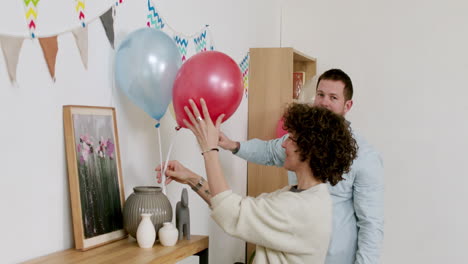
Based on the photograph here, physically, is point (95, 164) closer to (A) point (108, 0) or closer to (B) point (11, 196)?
→ (B) point (11, 196)

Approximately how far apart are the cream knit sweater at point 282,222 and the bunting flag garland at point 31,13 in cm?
75

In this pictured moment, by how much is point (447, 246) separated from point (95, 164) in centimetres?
258

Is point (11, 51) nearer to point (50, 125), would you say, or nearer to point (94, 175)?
point (50, 125)

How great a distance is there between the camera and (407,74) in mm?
3621

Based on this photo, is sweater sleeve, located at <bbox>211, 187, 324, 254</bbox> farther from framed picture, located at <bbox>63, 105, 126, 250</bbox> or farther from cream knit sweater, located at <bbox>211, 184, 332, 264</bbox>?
framed picture, located at <bbox>63, 105, 126, 250</bbox>

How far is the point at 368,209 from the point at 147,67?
3.69ft

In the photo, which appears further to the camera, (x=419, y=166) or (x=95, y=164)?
(x=419, y=166)

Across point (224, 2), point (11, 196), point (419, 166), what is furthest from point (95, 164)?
point (419, 166)

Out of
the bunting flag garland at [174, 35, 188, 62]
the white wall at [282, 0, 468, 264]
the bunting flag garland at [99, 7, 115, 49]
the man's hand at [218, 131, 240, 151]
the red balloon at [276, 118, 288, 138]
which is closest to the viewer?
the bunting flag garland at [99, 7, 115, 49]

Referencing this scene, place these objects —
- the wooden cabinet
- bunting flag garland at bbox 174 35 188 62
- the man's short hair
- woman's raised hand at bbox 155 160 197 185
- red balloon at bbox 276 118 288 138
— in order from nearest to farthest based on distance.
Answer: woman's raised hand at bbox 155 160 197 185
bunting flag garland at bbox 174 35 188 62
the man's short hair
red balloon at bbox 276 118 288 138
the wooden cabinet

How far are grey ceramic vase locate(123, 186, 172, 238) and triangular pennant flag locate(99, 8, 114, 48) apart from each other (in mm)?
554

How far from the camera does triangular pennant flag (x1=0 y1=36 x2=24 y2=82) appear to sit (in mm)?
1508

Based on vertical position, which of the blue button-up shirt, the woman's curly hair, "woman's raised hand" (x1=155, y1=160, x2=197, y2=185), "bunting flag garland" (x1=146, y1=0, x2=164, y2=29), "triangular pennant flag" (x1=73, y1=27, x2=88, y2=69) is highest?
"bunting flag garland" (x1=146, y1=0, x2=164, y2=29)

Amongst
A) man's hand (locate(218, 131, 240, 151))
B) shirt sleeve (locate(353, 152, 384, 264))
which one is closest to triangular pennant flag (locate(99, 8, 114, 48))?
man's hand (locate(218, 131, 240, 151))
